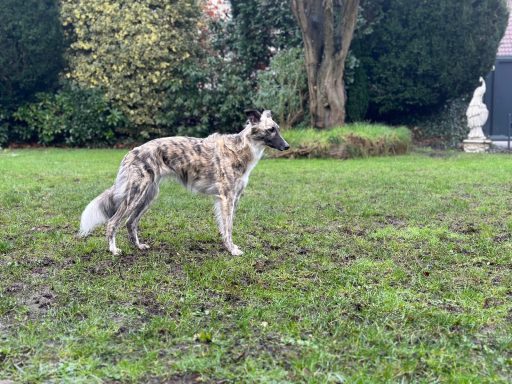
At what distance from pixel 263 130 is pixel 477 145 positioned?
9.87 metres

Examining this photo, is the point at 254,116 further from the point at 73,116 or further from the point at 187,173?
the point at 73,116

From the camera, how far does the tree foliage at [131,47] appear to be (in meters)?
13.6

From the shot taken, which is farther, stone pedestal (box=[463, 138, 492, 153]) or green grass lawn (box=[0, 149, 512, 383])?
stone pedestal (box=[463, 138, 492, 153])

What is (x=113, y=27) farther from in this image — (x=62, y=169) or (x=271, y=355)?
(x=271, y=355)

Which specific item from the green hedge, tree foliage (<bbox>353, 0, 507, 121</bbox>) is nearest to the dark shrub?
the green hedge

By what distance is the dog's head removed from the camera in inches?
197

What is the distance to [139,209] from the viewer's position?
4.73 meters

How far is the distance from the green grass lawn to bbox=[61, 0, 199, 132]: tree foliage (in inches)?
290

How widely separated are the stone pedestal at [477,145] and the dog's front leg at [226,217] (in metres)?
10.1

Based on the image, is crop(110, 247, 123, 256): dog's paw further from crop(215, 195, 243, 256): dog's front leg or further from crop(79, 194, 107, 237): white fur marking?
crop(215, 195, 243, 256): dog's front leg

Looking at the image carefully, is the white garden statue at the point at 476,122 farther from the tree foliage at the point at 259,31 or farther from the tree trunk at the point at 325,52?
the tree foliage at the point at 259,31

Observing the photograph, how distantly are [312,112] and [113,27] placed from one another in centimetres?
536

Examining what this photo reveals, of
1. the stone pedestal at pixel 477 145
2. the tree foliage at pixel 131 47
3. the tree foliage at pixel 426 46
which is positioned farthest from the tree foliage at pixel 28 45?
the stone pedestal at pixel 477 145

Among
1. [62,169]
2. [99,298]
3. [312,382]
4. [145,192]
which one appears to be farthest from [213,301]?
[62,169]
